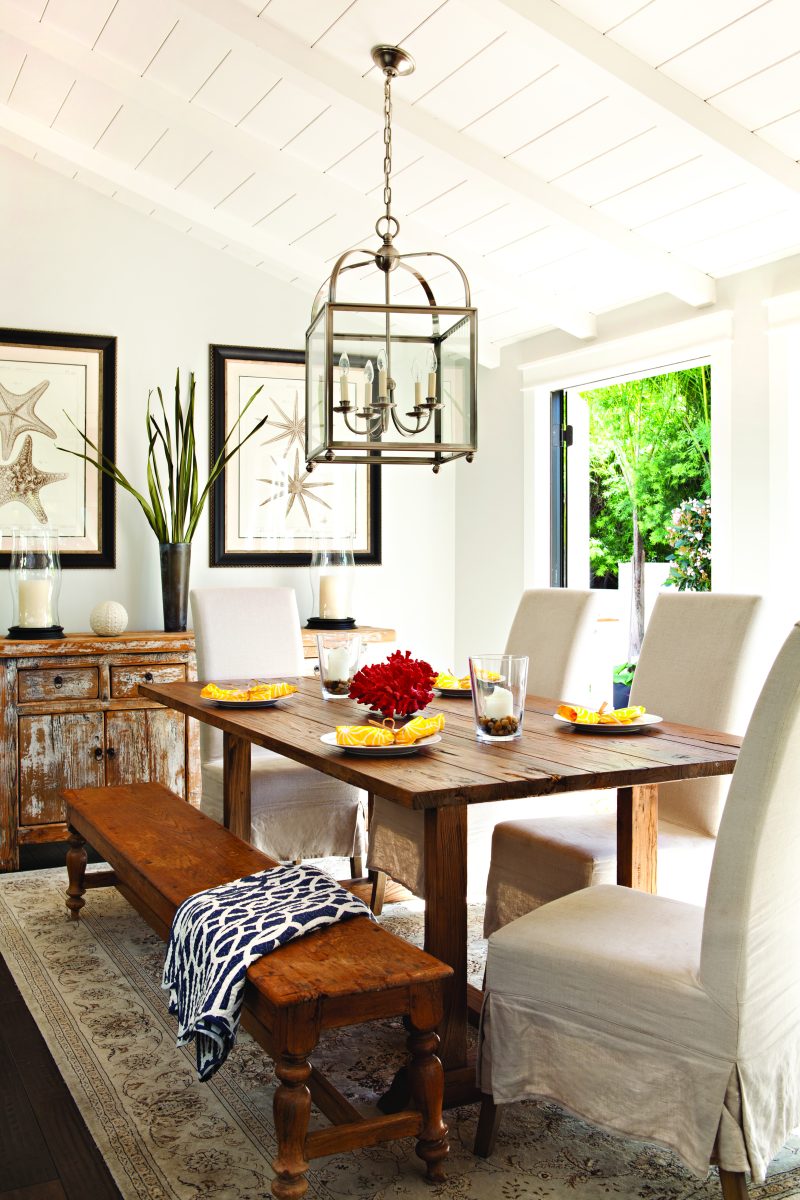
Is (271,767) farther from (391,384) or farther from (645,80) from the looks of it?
(645,80)

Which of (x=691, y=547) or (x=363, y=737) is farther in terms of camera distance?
(x=691, y=547)

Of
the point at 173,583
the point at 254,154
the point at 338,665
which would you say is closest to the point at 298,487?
the point at 173,583

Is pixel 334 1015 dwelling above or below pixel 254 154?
below

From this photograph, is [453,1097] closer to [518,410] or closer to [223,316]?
[518,410]

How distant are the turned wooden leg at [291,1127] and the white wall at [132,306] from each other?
3269mm

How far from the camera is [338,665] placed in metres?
3.02

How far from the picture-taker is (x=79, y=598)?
4691 mm

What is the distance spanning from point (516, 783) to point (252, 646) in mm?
2035

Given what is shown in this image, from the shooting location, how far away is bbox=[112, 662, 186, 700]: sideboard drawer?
4.27 m

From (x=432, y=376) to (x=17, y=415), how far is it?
2624 mm

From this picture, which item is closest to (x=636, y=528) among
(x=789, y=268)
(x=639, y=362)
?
(x=639, y=362)

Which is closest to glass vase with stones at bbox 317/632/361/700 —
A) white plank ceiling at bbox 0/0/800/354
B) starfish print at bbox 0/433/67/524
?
white plank ceiling at bbox 0/0/800/354

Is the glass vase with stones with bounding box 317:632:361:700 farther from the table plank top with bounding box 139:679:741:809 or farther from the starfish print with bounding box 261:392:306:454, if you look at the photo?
the starfish print with bounding box 261:392:306:454

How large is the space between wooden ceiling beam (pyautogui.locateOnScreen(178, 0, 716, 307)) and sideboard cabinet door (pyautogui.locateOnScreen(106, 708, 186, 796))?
2362 mm
